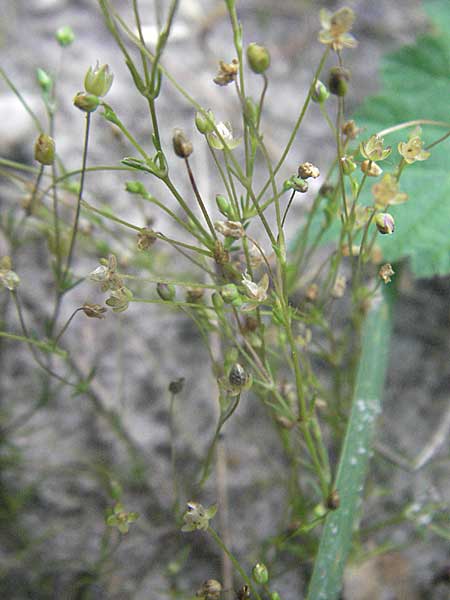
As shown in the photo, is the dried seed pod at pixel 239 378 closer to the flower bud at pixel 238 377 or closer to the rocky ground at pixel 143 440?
the flower bud at pixel 238 377

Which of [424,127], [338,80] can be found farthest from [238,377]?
[424,127]

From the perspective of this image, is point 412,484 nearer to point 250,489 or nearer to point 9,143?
point 250,489

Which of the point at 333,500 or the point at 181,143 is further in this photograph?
the point at 333,500

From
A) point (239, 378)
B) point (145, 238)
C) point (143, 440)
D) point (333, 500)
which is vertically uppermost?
point (145, 238)

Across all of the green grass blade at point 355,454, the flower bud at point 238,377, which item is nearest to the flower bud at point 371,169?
the flower bud at point 238,377

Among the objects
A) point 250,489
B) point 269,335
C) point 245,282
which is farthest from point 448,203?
point 250,489

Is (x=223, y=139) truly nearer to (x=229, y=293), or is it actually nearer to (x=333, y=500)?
(x=229, y=293)
